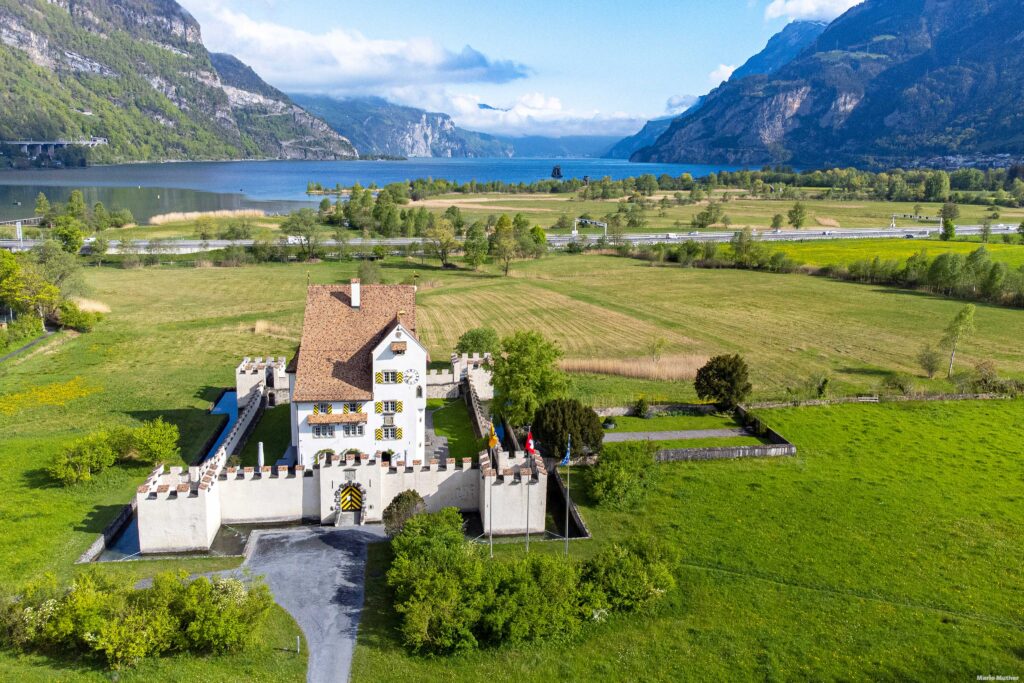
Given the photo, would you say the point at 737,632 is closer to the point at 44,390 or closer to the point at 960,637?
the point at 960,637

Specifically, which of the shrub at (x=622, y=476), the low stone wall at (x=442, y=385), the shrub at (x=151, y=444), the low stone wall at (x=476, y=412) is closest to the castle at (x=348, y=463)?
the low stone wall at (x=476, y=412)

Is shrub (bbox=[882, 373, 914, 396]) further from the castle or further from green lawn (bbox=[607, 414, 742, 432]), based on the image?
the castle

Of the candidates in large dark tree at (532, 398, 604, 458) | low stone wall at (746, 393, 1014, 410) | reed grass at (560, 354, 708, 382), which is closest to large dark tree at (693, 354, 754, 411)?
low stone wall at (746, 393, 1014, 410)

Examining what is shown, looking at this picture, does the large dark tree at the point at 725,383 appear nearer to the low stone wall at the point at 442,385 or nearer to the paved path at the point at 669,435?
the paved path at the point at 669,435

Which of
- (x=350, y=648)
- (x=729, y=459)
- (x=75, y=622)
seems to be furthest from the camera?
(x=729, y=459)

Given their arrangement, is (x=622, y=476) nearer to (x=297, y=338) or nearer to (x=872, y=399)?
(x=872, y=399)

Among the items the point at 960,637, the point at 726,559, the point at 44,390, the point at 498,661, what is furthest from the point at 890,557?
the point at 44,390
